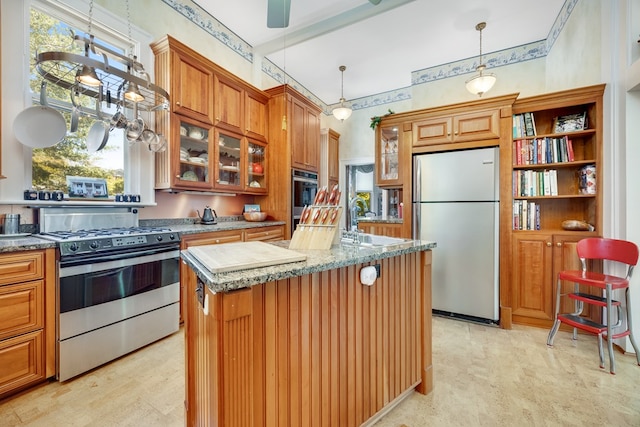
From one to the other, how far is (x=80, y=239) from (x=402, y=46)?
13.6ft

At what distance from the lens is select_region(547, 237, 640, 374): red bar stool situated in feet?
6.48

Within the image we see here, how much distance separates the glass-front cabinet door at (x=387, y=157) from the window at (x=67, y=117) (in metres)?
2.80

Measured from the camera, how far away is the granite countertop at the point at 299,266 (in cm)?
86

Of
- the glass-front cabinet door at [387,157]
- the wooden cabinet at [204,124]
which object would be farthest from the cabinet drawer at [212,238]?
the glass-front cabinet door at [387,157]

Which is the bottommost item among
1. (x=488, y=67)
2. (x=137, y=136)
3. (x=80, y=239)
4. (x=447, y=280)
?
(x=447, y=280)

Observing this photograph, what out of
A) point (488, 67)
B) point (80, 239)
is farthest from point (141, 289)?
point (488, 67)

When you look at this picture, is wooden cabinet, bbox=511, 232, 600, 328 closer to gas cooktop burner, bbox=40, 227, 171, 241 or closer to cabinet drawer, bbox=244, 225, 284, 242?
cabinet drawer, bbox=244, 225, 284, 242

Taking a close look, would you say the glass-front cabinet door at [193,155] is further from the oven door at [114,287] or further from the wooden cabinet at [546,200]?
the wooden cabinet at [546,200]

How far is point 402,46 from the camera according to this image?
12.2 ft

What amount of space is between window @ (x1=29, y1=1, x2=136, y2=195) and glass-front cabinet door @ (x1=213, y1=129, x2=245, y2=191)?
95 cm

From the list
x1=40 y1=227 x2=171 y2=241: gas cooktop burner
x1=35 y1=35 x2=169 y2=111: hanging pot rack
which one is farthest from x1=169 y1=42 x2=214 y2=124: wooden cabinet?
x1=40 y1=227 x2=171 y2=241: gas cooktop burner

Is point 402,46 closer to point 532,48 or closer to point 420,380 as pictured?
point 532,48

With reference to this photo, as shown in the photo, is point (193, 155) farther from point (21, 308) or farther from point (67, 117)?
point (21, 308)

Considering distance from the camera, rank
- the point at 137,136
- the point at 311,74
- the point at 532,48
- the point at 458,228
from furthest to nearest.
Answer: the point at 311,74
the point at 532,48
the point at 458,228
the point at 137,136
